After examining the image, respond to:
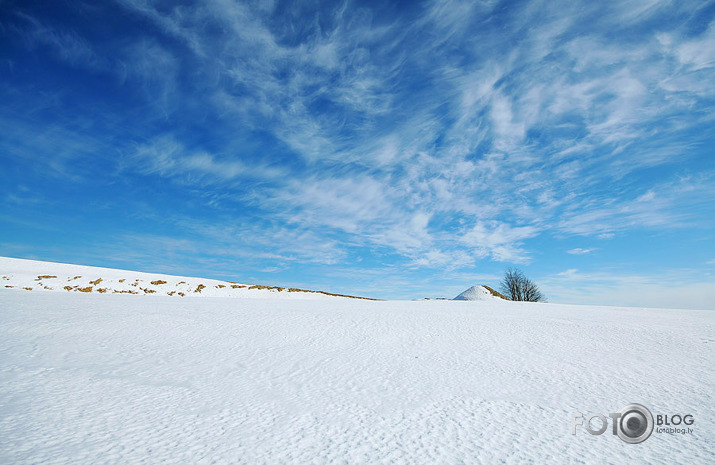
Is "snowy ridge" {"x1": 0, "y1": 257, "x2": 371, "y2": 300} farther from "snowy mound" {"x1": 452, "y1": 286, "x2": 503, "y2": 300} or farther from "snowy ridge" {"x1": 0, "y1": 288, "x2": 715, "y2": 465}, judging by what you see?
"snowy mound" {"x1": 452, "y1": 286, "x2": 503, "y2": 300}

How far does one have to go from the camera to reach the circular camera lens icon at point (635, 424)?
82.0 inches

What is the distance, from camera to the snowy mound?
23.1 meters

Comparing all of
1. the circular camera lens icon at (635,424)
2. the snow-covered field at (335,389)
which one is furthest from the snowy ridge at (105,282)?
the circular camera lens icon at (635,424)

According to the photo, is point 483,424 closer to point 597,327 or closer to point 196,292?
point 597,327

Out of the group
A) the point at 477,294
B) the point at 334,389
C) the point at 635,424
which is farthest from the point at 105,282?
the point at 477,294

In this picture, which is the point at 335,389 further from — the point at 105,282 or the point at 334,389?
the point at 105,282

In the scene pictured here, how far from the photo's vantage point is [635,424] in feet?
7.23

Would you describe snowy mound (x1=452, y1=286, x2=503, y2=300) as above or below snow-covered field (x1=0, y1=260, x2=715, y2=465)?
above

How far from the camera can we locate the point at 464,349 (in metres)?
3.72

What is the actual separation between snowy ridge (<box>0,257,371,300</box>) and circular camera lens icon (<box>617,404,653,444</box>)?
38.9 feet

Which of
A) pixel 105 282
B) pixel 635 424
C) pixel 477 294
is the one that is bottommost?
pixel 635 424

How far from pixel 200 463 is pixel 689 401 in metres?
3.45

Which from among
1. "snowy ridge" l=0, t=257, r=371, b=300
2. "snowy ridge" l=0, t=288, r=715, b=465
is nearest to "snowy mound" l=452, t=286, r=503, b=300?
"snowy ridge" l=0, t=257, r=371, b=300

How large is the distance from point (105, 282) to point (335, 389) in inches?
459
